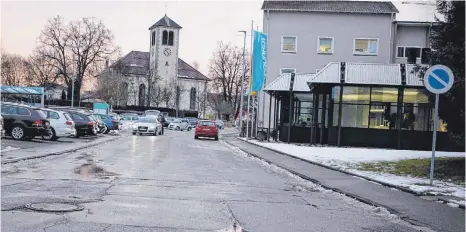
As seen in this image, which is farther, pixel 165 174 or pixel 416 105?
pixel 416 105

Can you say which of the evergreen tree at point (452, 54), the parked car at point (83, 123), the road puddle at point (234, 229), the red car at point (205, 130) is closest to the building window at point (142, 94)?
the red car at point (205, 130)

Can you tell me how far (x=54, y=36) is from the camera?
7206cm

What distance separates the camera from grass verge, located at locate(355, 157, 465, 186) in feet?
47.5

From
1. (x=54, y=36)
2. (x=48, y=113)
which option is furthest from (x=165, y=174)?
(x=54, y=36)

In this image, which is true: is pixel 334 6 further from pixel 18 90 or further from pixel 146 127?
pixel 18 90

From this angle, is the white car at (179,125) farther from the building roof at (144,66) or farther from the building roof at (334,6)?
the building roof at (144,66)

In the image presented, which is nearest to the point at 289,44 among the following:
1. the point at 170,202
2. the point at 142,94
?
the point at 170,202

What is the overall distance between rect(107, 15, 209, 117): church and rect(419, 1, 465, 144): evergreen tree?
3013 inches

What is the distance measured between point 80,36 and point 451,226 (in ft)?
235

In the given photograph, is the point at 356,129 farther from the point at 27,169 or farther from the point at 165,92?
the point at 165,92

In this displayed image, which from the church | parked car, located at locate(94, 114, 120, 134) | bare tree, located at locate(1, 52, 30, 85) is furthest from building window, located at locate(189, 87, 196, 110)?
parked car, located at locate(94, 114, 120, 134)

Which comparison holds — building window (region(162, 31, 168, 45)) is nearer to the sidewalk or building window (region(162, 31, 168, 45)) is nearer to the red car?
the red car

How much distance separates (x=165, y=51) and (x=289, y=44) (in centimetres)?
5199

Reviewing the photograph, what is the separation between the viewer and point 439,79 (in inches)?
495
